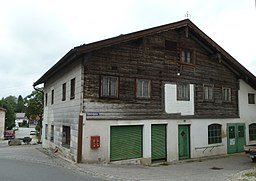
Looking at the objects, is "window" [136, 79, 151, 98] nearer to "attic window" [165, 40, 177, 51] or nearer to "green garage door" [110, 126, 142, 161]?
"green garage door" [110, 126, 142, 161]

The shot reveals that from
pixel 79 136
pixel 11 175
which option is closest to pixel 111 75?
pixel 79 136

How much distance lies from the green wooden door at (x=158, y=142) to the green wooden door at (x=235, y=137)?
5928 mm

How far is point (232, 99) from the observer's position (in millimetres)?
19062

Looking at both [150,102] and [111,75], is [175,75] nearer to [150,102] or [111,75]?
[150,102]

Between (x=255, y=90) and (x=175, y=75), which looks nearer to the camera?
(x=175, y=75)

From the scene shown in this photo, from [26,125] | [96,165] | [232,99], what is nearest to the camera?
[96,165]

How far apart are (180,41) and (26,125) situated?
10220cm

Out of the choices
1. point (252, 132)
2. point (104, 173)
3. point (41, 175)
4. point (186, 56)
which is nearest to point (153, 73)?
point (186, 56)

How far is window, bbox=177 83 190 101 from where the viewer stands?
1602 cm

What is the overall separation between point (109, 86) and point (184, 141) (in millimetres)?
5962

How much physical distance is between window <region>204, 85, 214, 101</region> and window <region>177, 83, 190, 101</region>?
5.62ft

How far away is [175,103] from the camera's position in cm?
1573

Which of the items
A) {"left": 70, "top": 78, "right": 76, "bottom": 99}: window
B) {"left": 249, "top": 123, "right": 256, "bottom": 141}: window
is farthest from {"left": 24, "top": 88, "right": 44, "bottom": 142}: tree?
{"left": 249, "top": 123, "right": 256, "bottom": 141}: window

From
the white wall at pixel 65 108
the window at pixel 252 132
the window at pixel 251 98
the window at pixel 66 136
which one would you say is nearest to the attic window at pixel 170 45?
the white wall at pixel 65 108
